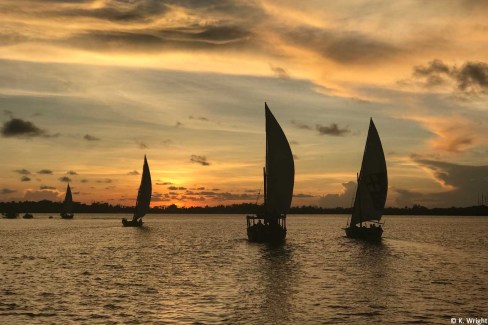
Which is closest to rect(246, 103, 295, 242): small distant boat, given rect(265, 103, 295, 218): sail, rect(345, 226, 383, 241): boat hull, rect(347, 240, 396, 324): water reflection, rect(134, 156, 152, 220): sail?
rect(265, 103, 295, 218): sail

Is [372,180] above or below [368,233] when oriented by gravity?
above

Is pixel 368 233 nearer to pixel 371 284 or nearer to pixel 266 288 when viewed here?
pixel 371 284

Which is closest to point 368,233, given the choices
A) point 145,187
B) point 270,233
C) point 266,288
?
point 270,233

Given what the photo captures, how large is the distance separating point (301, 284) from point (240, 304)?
37.2 feet

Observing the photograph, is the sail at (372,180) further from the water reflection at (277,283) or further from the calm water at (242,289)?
the water reflection at (277,283)

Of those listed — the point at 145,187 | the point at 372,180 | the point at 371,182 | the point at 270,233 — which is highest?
the point at 372,180

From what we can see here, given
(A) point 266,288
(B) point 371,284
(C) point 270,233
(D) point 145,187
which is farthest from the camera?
(D) point 145,187

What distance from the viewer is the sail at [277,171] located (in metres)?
81.8

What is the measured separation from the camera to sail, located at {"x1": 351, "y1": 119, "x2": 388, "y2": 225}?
294 ft

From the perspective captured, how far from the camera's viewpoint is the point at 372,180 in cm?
9012

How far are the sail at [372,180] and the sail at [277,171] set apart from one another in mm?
13715

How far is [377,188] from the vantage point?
9038 cm

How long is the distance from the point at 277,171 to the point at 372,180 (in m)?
17.4

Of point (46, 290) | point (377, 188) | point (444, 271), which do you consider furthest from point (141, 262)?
point (377, 188)
